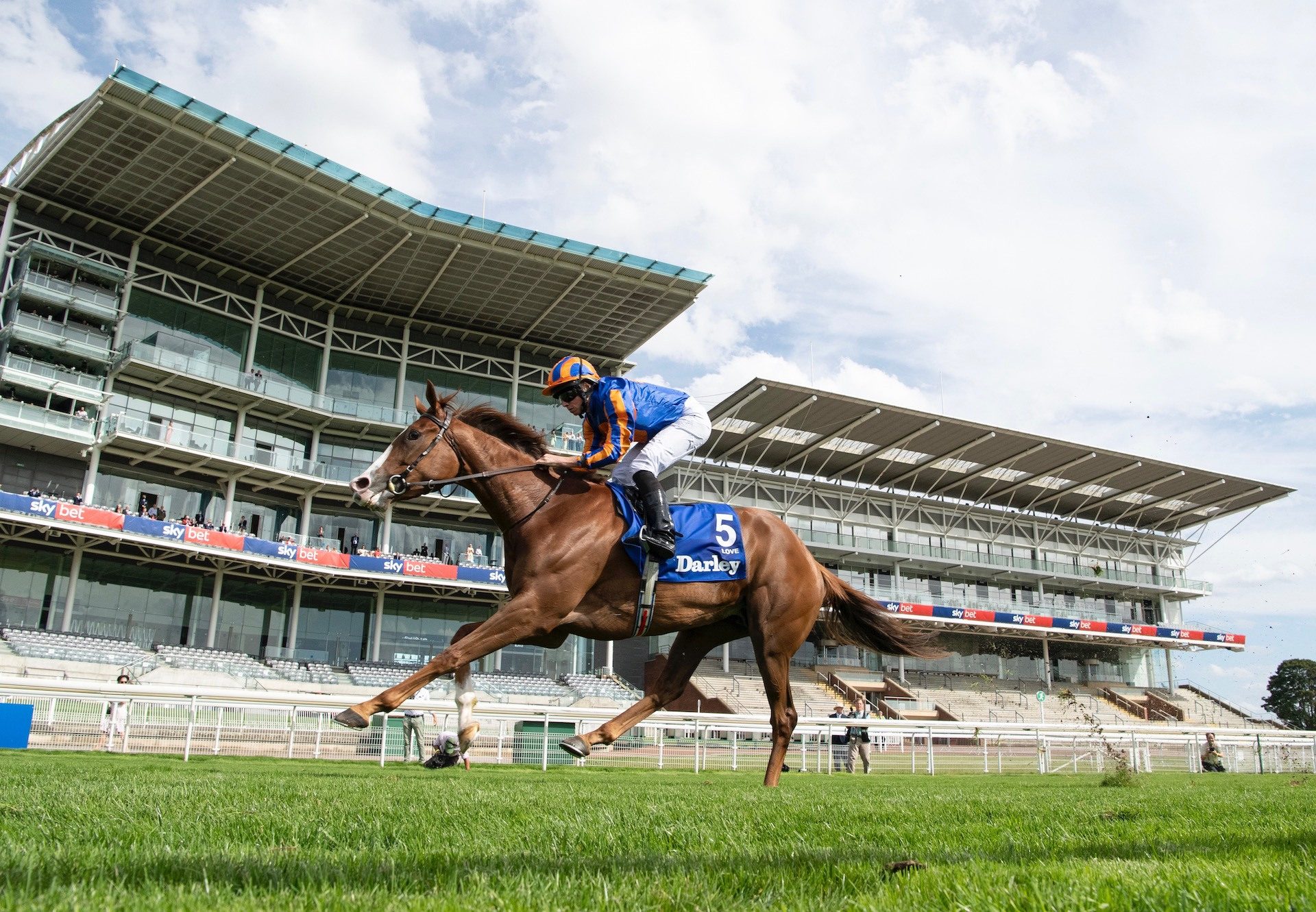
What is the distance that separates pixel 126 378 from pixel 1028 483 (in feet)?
153

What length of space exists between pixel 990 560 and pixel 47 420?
1875 inches

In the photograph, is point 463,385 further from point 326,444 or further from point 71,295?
point 71,295

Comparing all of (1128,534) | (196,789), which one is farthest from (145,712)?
(1128,534)

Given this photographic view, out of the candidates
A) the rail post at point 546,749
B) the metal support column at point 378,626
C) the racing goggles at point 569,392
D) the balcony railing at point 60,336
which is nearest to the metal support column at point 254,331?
the balcony railing at point 60,336

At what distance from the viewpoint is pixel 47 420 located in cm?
3394

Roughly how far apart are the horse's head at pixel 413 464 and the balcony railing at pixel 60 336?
35.6m

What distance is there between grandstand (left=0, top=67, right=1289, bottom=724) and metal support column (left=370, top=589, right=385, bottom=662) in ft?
0.53

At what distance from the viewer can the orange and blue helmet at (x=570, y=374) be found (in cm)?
655

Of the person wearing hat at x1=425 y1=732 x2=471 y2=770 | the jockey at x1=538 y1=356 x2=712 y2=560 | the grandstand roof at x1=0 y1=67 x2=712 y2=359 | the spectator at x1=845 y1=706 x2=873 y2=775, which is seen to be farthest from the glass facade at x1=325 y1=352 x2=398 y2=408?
the person wearing hat at x1=425 y1=732 x2=471 y2=770

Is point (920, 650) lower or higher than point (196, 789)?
higher

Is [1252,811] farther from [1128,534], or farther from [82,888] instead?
[1128,534]

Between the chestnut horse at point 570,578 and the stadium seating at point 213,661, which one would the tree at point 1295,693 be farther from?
the chestnut horse at point 570,578

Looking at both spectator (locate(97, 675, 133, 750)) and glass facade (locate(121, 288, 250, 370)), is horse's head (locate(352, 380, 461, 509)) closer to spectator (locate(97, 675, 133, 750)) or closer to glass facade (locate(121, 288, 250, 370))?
spectator (locate(97, 675, 133, 750))

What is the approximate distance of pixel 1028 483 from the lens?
55344mm
